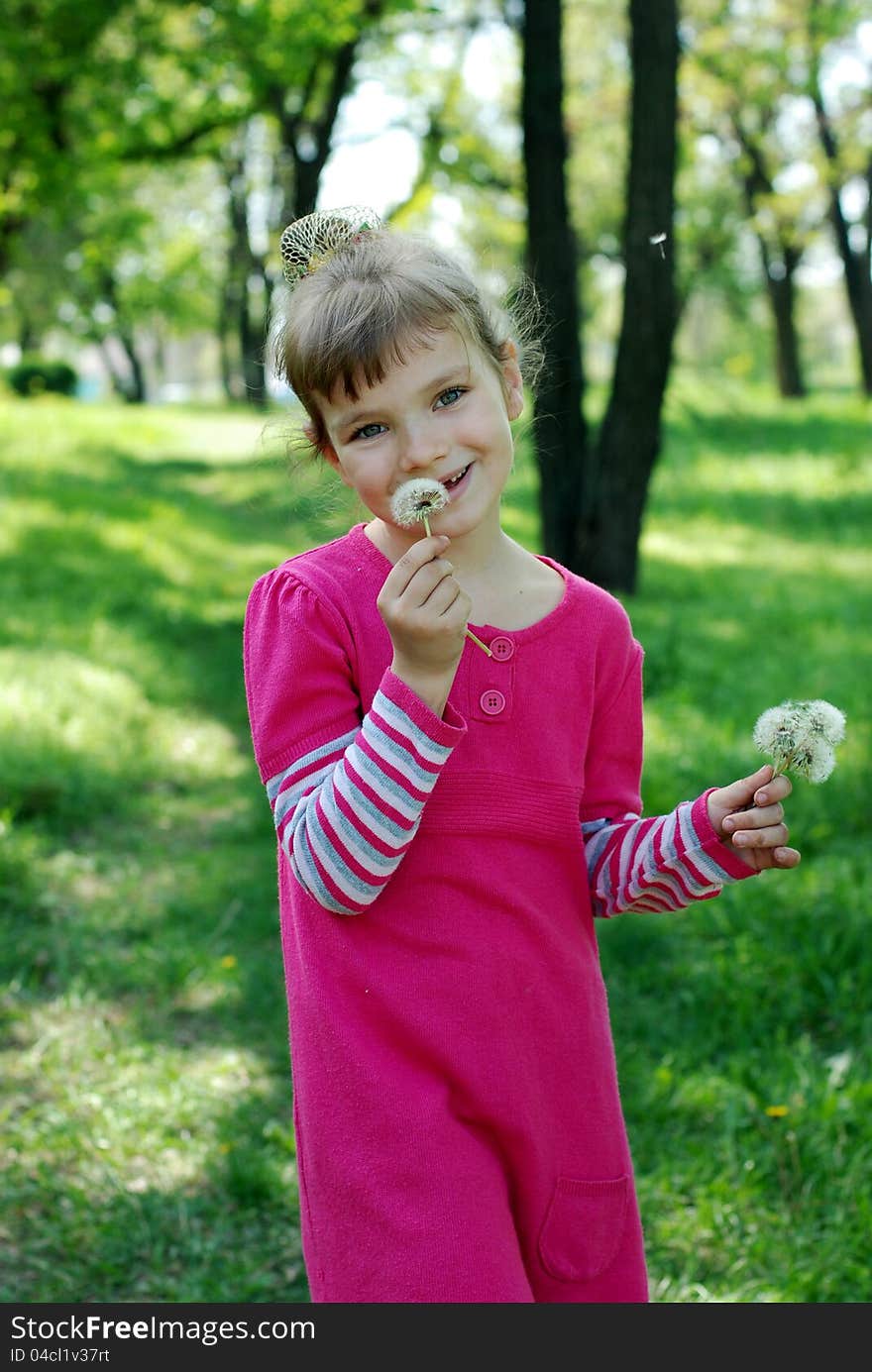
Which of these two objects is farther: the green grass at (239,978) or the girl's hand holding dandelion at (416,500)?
the green grass at (239,978)

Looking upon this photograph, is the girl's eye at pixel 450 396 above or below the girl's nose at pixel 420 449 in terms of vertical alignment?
above

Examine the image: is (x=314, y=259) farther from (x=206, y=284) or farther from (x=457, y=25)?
(x=206, y=284)

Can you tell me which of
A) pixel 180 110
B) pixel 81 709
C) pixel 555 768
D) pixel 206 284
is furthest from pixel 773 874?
pixel 206 284

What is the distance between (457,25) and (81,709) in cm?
1265

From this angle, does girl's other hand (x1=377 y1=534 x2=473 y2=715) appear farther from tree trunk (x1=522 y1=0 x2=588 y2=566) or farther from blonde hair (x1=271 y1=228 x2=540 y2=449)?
tree trunk (x1=522 y1=0 x2=588 y2=566)

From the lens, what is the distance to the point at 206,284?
47.1 m

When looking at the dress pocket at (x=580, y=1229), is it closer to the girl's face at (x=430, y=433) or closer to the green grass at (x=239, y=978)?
the girl's face at (x=430, y=433)

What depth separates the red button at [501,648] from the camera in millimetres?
1798

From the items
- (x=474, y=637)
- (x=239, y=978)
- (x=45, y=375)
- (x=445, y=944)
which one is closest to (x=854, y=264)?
(x=239, y=978)

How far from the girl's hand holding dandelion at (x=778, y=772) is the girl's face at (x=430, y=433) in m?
0.43

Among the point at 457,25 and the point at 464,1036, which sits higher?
the point at 457,25

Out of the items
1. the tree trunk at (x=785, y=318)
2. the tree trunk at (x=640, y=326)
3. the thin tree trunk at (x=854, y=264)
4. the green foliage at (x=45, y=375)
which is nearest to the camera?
the tree trunk at (x=640, y=326)

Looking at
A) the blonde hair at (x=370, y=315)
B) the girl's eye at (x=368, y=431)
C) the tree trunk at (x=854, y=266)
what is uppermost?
the tree trunk at (x=854, y=266)

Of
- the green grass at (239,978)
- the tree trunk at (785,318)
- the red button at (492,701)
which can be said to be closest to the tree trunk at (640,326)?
the green grass at (239,978)
